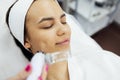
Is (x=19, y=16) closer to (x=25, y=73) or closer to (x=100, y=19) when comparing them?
(x=25, y=73)

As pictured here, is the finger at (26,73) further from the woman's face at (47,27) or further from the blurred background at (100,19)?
the blurred background at (100,19)

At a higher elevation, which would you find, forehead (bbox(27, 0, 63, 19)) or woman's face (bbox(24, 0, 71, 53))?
forehead (bbox(27, 0, 63, 19))

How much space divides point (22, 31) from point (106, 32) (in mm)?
1441

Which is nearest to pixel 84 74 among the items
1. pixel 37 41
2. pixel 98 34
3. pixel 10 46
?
pixel 37 41

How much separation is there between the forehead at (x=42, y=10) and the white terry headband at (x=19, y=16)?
0.06 feet

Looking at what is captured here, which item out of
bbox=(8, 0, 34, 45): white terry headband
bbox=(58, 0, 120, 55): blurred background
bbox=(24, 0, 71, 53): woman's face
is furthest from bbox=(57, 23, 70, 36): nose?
bbox=(58, 0, 120, 55): blurred background

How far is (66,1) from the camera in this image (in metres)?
1.48

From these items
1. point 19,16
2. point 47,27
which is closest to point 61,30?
point 47,27

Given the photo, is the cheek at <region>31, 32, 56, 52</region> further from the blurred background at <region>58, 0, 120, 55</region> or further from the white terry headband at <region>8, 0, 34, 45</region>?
the blurred background at <region>58, 0, 120, 55</region>

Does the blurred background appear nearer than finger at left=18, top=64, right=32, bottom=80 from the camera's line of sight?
No

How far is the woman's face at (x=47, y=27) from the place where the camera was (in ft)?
2.64

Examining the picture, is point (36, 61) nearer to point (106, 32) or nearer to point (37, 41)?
point (37, 41)

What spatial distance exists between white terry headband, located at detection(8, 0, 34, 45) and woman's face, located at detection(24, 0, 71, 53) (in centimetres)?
2

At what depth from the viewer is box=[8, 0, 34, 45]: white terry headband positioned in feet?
2.68
